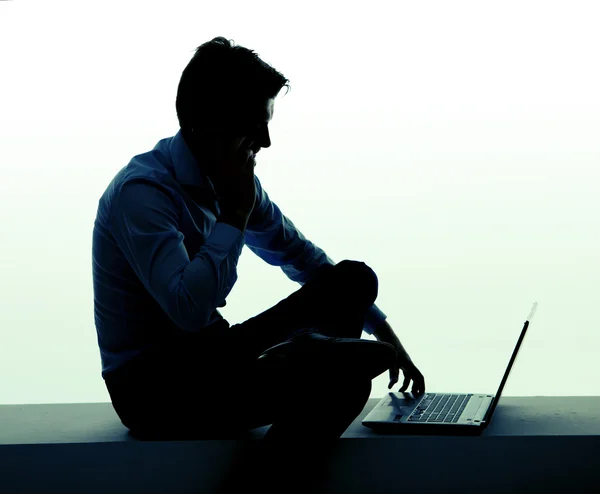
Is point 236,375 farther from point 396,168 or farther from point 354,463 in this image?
point 396,168

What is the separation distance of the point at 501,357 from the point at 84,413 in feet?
6.81

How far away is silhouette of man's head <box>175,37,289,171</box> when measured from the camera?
1.27 m

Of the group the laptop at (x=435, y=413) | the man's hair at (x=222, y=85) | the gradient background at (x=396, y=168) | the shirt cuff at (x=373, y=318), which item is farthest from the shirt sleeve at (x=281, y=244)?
the gradient background at (x=396, y=168)

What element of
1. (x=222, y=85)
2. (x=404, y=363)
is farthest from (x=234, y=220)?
(x=404, y=363)

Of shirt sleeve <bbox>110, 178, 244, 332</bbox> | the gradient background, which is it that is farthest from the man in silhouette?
the gradient background

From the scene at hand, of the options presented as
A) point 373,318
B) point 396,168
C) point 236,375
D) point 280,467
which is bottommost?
point 280,467

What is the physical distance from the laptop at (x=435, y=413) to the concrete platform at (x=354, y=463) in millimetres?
22

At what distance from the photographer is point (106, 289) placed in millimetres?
1273

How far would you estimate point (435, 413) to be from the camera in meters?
1.33

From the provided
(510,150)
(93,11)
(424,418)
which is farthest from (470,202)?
(424,418)

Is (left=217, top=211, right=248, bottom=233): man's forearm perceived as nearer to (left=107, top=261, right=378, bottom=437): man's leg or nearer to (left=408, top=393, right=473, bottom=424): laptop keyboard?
(left=107, top=261, right=378, bottom=437): man's leg

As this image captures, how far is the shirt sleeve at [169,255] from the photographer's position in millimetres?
1121

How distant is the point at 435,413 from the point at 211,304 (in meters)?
0.47

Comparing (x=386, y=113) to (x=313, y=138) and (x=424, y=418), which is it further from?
(x=424, y=418)
